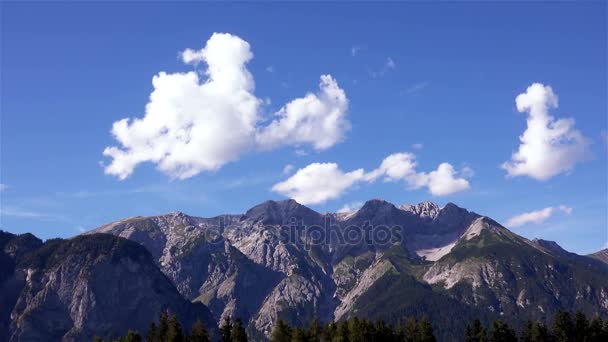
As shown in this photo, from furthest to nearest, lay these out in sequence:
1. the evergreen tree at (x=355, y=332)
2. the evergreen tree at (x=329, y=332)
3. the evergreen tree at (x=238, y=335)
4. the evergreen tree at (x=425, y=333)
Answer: the evergreen tree at (x=425, y=333)
the evergreen tree at (x=329, y=332)
the evergreen tree at (x=238, y=335)
the evergreen tree at (x=355, y=332)

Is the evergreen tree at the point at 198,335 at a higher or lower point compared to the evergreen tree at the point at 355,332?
lower

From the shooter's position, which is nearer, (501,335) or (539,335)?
(539,335)

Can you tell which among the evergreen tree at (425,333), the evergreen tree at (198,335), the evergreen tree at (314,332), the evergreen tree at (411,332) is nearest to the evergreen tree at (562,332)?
the evergreen tree at (425,333)

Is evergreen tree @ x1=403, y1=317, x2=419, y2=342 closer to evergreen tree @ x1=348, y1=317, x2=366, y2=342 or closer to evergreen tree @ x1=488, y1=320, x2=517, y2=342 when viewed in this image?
evergreen tree @ x1=348, y1=317, x2=366, y2=342

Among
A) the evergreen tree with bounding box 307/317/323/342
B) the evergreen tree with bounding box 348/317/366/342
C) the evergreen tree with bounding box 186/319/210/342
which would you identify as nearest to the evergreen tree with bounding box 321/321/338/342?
the evergreen tree with bounding box 307/317/323/342

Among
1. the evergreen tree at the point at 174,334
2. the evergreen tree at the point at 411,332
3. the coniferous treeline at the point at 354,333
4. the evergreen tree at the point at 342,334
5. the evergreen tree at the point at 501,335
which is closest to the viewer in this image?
the evergreen tree at the point at 342,334

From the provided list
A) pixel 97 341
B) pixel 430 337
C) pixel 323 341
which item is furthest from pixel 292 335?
pixel 97 341

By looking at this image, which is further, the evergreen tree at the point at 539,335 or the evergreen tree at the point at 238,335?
the evergreen tree at the point at 539,335

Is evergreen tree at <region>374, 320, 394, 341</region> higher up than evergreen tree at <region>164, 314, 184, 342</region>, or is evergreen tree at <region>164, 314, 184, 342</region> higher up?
evergreen tree at <region>374, 320, 394, 341</region>

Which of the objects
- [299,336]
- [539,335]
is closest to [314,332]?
[299,336]

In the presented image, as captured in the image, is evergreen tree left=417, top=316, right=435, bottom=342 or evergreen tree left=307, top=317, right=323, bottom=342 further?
evergreen tree left=417, top=316, right=435, bottom=342

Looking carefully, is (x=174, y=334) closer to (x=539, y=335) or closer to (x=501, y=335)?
(x=501, y=335)

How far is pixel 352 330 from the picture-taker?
6688 inches

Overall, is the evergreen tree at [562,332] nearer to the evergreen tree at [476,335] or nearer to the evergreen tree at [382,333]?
the evergreen tree at [476,335]
